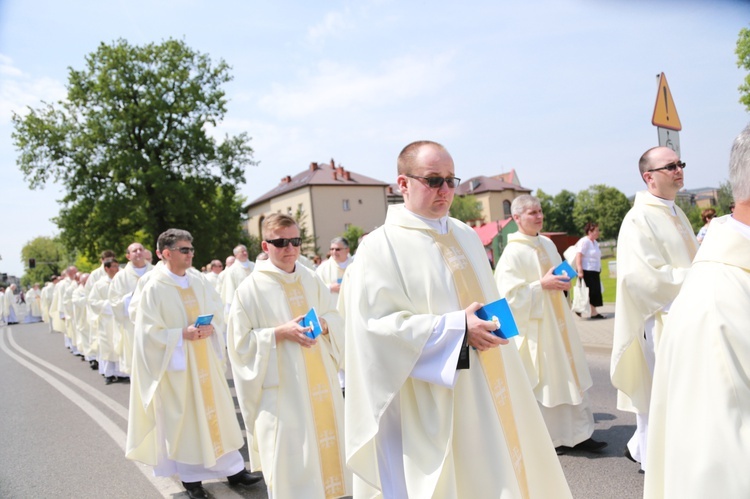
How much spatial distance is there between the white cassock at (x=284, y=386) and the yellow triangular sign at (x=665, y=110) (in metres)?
4.21

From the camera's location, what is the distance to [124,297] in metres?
10.2

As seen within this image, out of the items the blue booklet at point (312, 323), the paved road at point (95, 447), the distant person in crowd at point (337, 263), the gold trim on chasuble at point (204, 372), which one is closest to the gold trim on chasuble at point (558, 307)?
the paved road at point (95, 447)

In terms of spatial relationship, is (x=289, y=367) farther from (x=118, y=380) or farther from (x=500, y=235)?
(x=500, y=235)

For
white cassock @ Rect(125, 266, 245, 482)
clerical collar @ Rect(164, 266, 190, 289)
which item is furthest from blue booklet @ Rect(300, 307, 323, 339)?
clerical collar @ Rect(164, 266, 190, 289)

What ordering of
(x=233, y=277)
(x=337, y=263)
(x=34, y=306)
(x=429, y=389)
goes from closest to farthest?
(x=429, y=389) < (x=337, y=263) < (x=233, y=277) < (x=34, y=306)

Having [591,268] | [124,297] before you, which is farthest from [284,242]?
A: [591,268]

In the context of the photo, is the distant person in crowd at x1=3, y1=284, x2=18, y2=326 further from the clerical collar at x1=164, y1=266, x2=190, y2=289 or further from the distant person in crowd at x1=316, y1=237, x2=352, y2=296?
the clerical collar at x1=164, y1=266, x2=190, y2=289

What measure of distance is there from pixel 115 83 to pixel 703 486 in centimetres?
3757

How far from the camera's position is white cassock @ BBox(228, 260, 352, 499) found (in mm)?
4281

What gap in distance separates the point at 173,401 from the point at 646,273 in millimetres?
4121

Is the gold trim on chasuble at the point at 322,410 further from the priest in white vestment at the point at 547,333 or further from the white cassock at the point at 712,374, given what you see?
the white cassock at the point at 712,374

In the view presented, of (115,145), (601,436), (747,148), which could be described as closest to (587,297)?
(601,436)

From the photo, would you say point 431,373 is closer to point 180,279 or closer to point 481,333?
point 481,333

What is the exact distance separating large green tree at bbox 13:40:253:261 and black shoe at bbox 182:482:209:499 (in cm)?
2999
